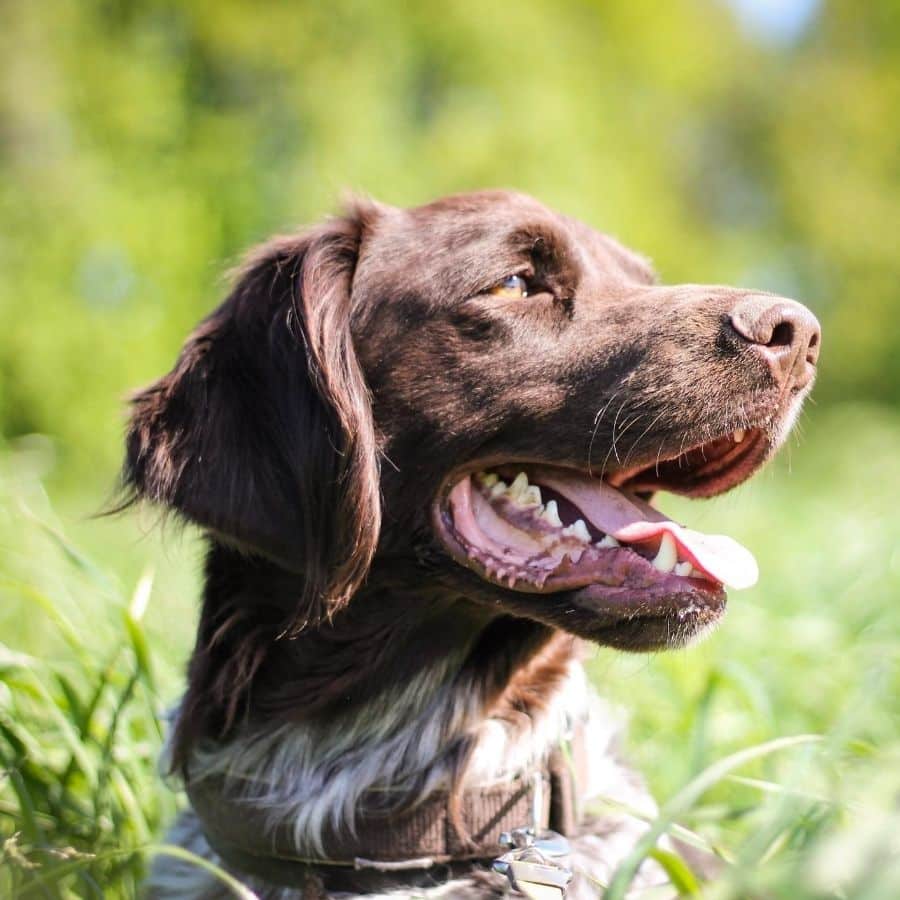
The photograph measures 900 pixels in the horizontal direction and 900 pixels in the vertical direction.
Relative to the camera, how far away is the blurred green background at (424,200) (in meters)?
2.57

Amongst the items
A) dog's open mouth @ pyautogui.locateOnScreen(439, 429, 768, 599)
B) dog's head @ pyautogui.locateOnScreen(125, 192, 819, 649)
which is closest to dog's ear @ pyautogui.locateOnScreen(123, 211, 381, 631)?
dog's head @ pyautogui.locateOnScreen(125, 192, 819, 649)

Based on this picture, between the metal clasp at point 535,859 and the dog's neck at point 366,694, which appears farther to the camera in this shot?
the dog's neck at point 366,694

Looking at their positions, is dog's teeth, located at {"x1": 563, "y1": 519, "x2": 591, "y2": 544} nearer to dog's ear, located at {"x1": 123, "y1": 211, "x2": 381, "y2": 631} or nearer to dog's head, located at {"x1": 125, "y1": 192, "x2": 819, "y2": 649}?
dog's head, located at {"x1": 125, "y1": 192, "x2": 819, "y2": 649}

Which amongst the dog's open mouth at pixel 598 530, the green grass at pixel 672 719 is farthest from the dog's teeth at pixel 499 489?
the green grass at pixel 672 719

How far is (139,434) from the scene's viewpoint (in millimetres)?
2355

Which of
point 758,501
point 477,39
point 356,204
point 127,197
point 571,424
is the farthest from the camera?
point 477,39

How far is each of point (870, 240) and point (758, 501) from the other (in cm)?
1739

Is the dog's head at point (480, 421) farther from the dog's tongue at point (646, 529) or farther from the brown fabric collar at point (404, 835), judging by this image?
the brown fabric collar at point (404, 835)

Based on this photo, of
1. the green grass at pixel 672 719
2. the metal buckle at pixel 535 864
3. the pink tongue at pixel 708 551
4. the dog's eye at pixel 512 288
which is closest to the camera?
the green grass at pixel 672 719

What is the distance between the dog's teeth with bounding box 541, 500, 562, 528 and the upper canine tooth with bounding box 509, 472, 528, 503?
0.21ft

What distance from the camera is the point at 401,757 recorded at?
2.41 metres

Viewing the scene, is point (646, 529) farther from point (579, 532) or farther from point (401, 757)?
point (401, 757)

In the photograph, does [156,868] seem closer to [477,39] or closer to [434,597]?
[434,597]

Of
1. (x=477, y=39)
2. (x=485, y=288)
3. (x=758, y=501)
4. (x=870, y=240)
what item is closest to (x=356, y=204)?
(x=485, y=288)
